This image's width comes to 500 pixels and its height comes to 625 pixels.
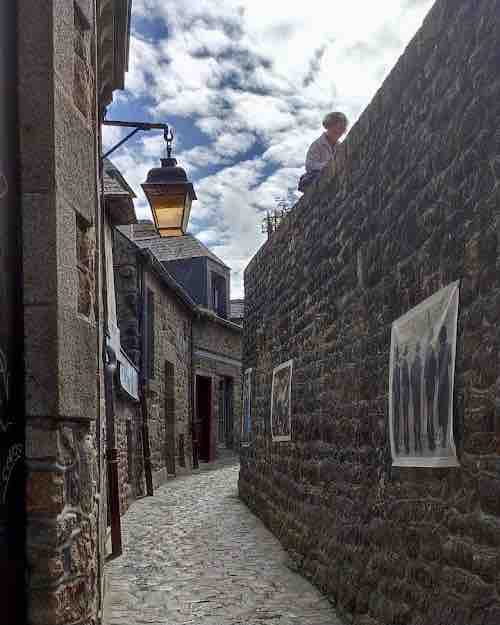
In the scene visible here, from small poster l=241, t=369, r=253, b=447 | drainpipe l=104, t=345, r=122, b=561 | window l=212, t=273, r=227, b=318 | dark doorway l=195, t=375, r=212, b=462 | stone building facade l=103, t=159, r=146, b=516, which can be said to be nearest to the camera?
drainpipe l=104, t=345, r=122, b=561

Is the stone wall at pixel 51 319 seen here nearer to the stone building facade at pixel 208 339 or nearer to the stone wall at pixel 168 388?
the stone wall at pixel 168 388

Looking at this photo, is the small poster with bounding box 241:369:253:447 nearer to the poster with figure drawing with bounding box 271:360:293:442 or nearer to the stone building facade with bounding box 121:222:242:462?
the poster with figure drawing with bounding box 271:360:293:442

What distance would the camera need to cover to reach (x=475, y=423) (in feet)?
10.2

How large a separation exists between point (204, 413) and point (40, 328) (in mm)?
15511

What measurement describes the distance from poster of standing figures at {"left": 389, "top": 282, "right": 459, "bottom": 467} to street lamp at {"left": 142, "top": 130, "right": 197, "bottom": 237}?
2893 mm

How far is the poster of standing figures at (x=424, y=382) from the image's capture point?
3361 mm

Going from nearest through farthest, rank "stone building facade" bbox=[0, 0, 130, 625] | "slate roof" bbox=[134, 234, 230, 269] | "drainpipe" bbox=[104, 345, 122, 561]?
"stone building facade" bbox=[0, 0, 130, 625] → "drainpipe" bbox=[104, 345, 122, 561] → "slate roof" bbox=[134, 234, 230, 269]

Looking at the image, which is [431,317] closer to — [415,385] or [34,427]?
[415,385]

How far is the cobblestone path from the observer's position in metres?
5.10

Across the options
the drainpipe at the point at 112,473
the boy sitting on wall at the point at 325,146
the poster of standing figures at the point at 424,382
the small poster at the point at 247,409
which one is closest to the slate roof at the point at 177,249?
the small poster at the point at 247,409

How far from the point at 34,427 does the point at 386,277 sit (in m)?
2.25

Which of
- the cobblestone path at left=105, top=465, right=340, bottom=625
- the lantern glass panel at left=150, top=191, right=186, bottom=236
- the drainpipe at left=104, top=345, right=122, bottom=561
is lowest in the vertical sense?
the cobblestone path at left=105, top=465, right=340, bottom=625

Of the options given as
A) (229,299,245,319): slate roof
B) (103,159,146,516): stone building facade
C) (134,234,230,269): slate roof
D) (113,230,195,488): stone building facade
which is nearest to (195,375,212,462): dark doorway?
(113,230,195,488): stone building facade

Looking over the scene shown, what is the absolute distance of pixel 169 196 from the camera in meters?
6.59
